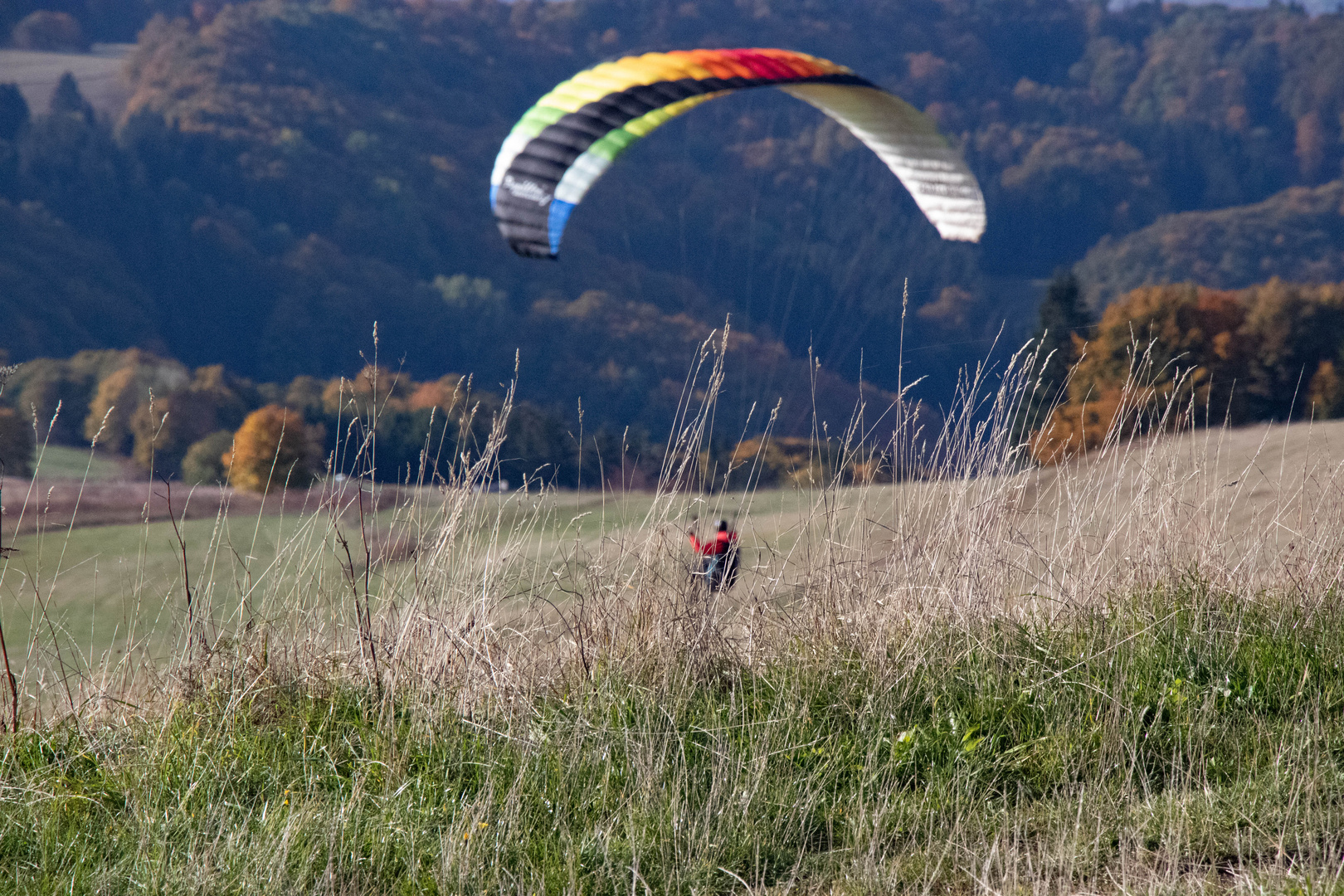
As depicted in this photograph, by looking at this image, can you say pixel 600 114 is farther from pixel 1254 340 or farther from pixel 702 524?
pixel 1254 340

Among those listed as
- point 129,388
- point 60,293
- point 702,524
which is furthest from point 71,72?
point 702,524

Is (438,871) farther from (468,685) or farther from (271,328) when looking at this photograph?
(271,328)

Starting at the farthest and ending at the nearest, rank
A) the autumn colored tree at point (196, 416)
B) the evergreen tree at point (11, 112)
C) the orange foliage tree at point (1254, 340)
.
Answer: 1. the evergreen tree at point (11, 112)
2. the autumn colored tree at point (196, 416)
3. the orange foliage tree at point (1254, 340)

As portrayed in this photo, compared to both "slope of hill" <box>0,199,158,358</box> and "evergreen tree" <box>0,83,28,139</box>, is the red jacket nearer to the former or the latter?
"slope of hill" <box>0,199,158,358</box>

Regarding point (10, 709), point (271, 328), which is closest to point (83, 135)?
point (271, 328)

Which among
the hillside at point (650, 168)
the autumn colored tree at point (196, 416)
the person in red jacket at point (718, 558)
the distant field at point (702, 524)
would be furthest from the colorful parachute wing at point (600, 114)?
the hillside at point (650, 168)

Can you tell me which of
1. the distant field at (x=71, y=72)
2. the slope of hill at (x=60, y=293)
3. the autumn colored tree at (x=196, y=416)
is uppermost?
the distant field at (x=71, y=72)

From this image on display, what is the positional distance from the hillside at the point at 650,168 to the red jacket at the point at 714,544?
1890 inches

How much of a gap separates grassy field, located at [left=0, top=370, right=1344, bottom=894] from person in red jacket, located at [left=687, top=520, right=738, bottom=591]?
0.26ft

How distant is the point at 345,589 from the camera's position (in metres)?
2.83

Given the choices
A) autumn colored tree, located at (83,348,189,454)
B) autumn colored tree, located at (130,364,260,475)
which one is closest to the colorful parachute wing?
autumn colored tree, located at (83,348,189,454)

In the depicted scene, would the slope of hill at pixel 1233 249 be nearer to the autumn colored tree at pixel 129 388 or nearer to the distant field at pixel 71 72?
the autumn colored tree at pixel 129 388

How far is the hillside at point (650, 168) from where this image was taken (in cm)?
5869

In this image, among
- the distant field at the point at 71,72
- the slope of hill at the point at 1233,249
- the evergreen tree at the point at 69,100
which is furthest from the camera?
the distant field at the point at 71,72
